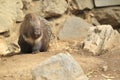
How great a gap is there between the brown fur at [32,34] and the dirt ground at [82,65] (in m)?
0.41

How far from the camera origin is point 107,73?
5.20m

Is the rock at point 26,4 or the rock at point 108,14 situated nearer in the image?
the rock at point 26,4

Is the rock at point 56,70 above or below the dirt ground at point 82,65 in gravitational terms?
above

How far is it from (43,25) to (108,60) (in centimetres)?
159

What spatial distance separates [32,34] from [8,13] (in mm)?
528

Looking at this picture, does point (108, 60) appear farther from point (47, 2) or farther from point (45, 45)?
point (47, 2)

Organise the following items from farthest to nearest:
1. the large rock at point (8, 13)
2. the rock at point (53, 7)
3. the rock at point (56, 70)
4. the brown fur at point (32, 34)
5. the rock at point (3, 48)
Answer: the rock at point (53, 7), the brown fur at point (32, 34), the large rock at point (8, 13), the rock at point (3, 48), the rock at point (56, 70)

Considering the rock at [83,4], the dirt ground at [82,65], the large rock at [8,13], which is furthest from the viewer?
the rock at [83,4]

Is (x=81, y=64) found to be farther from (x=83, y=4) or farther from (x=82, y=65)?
(x=83, y=4)

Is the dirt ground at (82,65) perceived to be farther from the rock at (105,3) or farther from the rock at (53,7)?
the rock at (105,3)

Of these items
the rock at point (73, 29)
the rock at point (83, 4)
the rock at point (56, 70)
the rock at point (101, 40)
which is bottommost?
the rock at point (73, 29)

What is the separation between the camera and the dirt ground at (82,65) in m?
5.06

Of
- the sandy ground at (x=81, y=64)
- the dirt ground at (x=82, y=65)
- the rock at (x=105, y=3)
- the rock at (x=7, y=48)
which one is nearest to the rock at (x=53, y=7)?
the rock at (x=105, y=3)

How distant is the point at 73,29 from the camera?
817 cm
